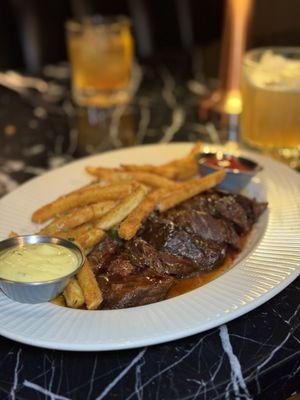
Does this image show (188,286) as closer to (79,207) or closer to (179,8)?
(79,207)

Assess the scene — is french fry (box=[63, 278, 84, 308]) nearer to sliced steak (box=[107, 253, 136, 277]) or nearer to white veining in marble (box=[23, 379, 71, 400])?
sliced steak (box=[107, 253, 136, 277])

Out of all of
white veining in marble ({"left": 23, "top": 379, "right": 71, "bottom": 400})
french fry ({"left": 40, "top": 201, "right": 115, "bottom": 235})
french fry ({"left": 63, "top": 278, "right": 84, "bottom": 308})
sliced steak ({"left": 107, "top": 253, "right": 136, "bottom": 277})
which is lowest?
white veining in marble ({"left": 23, "top": 379, "right": 71, "bottom": 400})

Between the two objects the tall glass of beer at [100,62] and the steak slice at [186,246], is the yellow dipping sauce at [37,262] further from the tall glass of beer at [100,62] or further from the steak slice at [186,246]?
the tall glass of beer at [100,62]

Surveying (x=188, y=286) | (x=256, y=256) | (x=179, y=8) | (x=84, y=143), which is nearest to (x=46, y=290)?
(x=188, y=286)

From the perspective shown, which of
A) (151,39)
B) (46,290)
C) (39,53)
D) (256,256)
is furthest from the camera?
(151,39)

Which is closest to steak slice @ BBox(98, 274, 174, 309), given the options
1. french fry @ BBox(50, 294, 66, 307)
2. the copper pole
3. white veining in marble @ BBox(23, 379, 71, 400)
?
french fry @ BBox(50, 294, 66, 307)

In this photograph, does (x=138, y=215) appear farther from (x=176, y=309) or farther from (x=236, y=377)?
(x=236, y=377)

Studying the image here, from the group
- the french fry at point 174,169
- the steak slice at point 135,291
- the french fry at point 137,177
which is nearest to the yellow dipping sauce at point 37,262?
the steak slice at point 135,291
